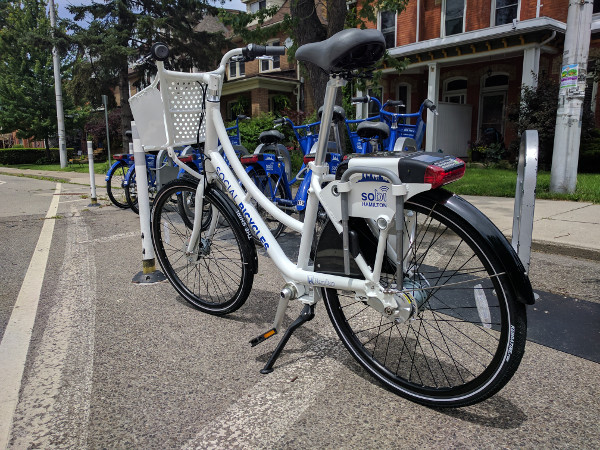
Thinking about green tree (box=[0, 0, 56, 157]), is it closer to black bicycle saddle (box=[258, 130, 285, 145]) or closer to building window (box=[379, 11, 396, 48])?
building window (box=[379, 11, 396, 48])

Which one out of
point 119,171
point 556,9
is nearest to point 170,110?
point 119,171

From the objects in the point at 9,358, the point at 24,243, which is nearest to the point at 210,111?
the point at 9,358

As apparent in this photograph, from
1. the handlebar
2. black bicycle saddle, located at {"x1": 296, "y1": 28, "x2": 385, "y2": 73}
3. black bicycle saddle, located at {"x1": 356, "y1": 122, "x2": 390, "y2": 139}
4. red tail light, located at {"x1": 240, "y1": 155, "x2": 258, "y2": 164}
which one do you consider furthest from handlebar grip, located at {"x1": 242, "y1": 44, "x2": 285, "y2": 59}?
red tail light, located at {"x1": 240, "y1": 155, "x2": 258, "y2": 164}

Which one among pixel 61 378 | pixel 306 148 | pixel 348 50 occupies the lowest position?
pixel 61 378

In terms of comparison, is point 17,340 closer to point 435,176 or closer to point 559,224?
point 435,176

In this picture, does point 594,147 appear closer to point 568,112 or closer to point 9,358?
point 568,112

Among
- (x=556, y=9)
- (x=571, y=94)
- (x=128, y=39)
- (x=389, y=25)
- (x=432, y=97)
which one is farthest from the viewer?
(x=128, y=39)

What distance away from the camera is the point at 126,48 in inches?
750

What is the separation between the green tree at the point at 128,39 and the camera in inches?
763

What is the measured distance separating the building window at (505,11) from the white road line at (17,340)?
53.1 ft

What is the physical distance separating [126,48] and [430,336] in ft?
65.1

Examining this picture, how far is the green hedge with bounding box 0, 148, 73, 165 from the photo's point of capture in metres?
29.7

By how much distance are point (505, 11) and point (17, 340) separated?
57.1 ft

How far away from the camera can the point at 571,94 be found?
763 centimetres
